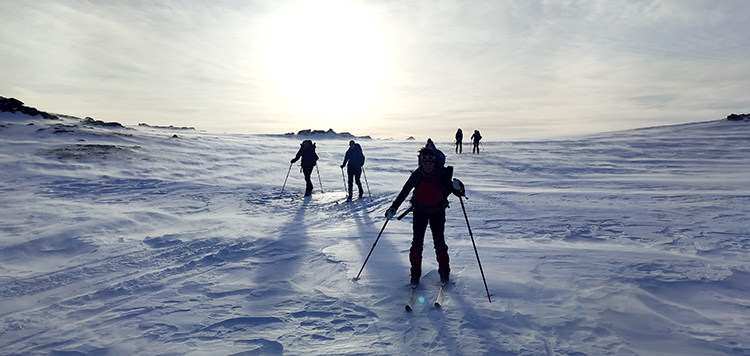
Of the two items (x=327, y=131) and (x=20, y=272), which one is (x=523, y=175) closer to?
(x=20, y=272)

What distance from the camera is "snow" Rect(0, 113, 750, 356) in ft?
11.3

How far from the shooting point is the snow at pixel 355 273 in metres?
3.46

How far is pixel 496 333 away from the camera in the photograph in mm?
3490

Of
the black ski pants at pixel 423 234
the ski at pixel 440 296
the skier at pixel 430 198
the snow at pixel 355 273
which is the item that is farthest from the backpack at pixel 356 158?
the ski at pixel 440 296

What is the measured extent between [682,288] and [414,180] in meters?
3.50

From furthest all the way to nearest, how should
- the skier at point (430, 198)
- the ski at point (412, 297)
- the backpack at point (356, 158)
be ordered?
the backpack at point (356, 158) < the skier at point (430, 198) < the ski at point (412, 297)

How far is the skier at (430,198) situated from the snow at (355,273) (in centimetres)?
44

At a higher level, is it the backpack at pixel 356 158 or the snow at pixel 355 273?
the backpack at pixel 356 158

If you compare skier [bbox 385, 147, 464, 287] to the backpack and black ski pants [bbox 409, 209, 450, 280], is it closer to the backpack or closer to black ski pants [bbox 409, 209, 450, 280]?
black ski pants [bbox 409, 209, 450, 280]

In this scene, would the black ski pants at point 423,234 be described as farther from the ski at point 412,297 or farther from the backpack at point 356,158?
the backpack at point 356,158

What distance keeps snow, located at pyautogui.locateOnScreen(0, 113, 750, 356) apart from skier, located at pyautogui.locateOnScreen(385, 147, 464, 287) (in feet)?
1.45

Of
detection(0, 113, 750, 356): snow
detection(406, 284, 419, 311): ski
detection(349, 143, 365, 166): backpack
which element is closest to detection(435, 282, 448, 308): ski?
detection(0, 113, 750, 356): snow

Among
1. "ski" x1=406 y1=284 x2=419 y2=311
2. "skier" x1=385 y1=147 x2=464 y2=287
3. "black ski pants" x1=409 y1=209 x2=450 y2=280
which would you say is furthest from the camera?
"black ski pants" x1=409 y1=209 x2=450 y2=280

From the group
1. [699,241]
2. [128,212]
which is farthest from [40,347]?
[699,241]
